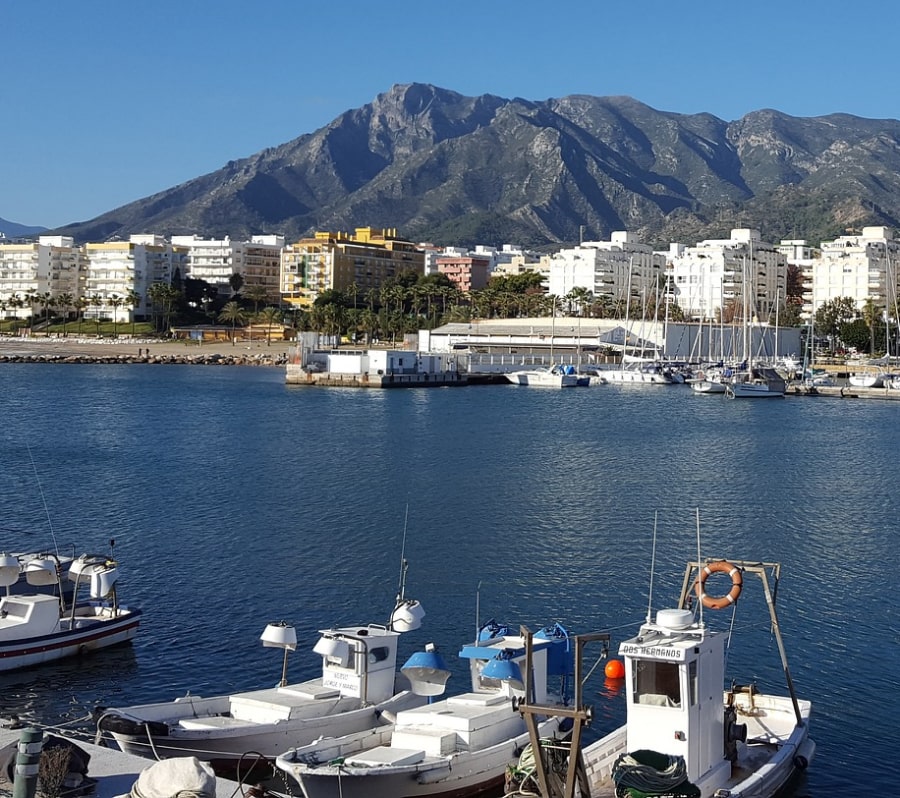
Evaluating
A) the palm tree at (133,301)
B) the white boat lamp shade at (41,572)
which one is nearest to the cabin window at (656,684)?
the white boat lamp shade at (41,572)

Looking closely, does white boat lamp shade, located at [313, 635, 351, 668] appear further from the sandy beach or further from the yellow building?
the yellow building

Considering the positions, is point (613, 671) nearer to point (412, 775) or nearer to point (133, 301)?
point (412, 775)

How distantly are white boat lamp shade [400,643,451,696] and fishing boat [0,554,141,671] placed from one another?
22.7 feet

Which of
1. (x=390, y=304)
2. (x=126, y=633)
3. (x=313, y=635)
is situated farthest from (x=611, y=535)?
(x=390, y=304)

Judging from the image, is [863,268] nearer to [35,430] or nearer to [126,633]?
[35,430]

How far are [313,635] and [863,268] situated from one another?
17535cm

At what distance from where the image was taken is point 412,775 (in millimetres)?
15023

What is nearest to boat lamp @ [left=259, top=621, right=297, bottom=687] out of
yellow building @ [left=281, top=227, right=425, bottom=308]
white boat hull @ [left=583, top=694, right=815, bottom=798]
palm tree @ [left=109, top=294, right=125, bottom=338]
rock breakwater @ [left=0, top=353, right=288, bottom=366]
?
white boat hull @ [left=583, top=694, right=815, bottom=798]

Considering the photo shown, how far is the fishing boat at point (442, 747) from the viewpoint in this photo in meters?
14.7

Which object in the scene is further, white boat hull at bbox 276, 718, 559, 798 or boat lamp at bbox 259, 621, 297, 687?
boat lamp at bbox 259, 621, 297, 687

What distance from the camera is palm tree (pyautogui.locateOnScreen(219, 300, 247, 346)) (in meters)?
161

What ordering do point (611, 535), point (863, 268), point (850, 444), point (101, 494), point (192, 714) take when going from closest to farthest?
point (192, 714) → point (611, 535) → point (101, 494) → point (850, 444) → point (863, 268)

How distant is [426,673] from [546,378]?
96139 millimetres

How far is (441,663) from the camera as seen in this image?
1822cm
